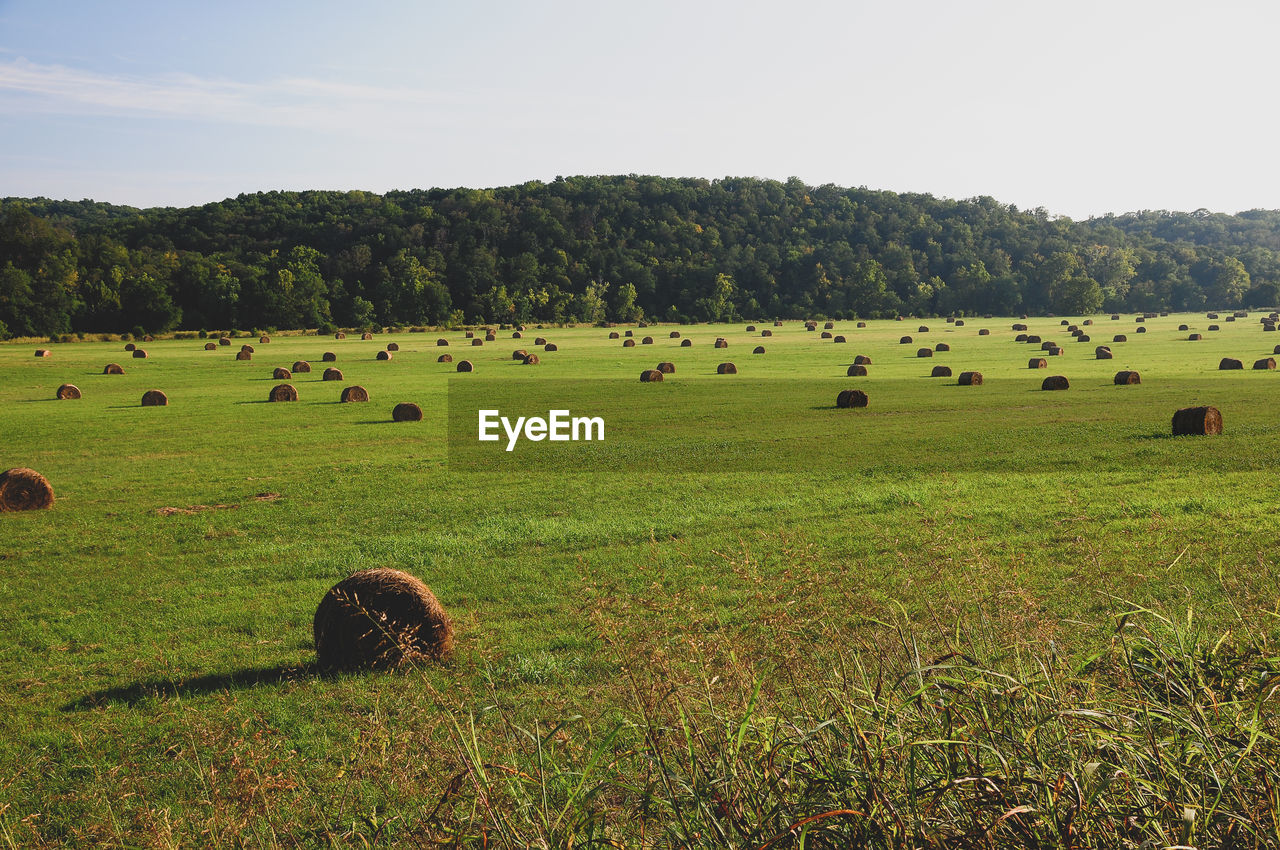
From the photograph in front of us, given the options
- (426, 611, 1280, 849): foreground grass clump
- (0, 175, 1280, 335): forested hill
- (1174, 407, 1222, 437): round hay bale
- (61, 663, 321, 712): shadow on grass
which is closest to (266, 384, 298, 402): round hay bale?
(61, 663, 321, 712): shadow on grass

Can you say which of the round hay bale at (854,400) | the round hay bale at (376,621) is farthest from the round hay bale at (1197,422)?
the round hay bale at (376,621)

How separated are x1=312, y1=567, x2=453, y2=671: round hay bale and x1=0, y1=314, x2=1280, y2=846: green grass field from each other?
35 cm

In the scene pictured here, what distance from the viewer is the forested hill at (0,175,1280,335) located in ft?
405

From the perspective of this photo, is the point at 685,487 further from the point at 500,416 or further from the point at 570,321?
the point at 570,321

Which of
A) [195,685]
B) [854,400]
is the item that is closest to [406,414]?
[854,400]

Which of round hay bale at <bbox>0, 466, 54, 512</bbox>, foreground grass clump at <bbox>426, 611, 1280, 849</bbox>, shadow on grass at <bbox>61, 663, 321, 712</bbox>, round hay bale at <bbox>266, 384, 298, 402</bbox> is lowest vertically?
shadow on grass at <bbox>61, 663, 321, 712</bbox>

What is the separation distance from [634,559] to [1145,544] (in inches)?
304

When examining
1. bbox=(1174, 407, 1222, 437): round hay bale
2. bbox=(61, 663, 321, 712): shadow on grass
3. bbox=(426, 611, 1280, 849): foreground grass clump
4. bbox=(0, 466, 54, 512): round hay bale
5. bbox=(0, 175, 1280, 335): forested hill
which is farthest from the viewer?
bbox=(0, 175, 1280, 335): forested hill

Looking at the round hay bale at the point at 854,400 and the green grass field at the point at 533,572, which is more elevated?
the round hay bale at the point at 854,400

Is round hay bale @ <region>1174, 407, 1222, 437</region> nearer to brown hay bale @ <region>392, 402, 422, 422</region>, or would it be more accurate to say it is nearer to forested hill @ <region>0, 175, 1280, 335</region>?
brown hay bale @ <region>392, 402, 422, 422</region>
